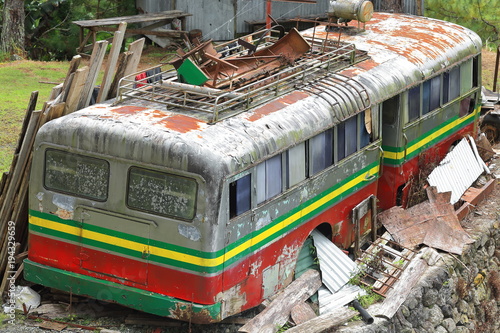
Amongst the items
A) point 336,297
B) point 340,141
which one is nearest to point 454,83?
point 340,141

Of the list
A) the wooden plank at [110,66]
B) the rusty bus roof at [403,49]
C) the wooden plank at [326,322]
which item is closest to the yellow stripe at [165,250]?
the wooden plank at [326,322]

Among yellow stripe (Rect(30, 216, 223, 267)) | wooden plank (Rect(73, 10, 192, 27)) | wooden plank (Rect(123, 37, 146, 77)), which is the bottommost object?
yellow stripe (Rect(30, 216, 223, 267))

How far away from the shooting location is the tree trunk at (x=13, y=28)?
890 inches

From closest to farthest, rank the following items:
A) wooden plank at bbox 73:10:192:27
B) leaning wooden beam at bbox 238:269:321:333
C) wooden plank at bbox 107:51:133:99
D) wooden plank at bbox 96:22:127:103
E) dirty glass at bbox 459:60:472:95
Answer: leaning wooden beam at bbox 238:269:321:333
wooden plank at bbox 96:22:127:103
wooden plank at bbox 107:51:133:99
dirty glass at bbox 459:60:472:95
wooden plank at bbox 73:10:192:27

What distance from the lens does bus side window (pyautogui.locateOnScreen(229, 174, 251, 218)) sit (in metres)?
8.59

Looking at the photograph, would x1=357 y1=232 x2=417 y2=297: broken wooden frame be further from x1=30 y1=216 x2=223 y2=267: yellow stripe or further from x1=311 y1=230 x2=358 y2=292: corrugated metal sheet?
x1=30 y1=216 x2=223 y2=267: yellow stripe

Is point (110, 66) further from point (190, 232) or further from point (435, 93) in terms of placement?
point (435, 93)

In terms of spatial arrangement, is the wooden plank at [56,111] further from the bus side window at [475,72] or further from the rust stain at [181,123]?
the bus side window at [475,72]

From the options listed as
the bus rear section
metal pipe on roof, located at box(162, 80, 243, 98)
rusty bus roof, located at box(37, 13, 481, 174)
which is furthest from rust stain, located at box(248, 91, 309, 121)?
the bus rear section

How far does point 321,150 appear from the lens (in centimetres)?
1007

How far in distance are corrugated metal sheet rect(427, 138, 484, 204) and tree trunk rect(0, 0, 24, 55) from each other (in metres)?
13.5

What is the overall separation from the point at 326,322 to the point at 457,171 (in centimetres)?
482

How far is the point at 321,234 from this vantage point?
10531mm

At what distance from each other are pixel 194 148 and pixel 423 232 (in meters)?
4.59
